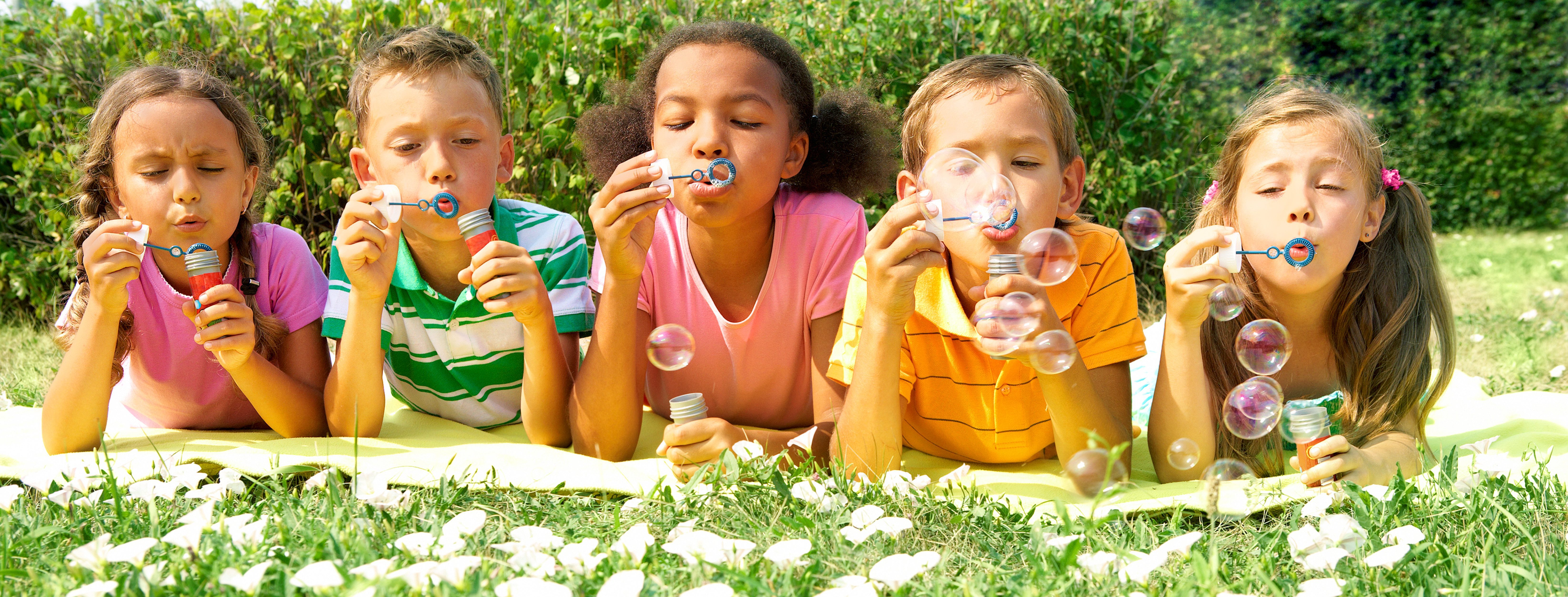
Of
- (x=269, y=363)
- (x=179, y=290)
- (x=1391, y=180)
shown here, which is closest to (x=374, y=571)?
(x=269, y=363)

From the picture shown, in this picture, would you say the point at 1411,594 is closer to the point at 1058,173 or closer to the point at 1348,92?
the point at 1058,173

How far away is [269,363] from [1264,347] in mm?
2236

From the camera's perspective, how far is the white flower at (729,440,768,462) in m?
2.12

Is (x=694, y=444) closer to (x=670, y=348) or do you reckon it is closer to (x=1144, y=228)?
(x=670, y=348)

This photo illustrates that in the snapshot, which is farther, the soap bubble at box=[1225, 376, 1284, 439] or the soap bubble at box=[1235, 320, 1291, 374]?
the soap bubble at box=[1235, 320, 1291, 374]

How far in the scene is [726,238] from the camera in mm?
2648

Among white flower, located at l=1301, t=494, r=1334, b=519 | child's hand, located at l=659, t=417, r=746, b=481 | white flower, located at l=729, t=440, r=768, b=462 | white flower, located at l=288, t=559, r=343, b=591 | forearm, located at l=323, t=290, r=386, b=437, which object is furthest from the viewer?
forearm, located at l=323, t=290, r=386, b=437

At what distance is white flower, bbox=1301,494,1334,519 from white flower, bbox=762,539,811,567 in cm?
92

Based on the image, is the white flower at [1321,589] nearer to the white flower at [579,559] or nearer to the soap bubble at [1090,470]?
the soap bubble at [1090,470]

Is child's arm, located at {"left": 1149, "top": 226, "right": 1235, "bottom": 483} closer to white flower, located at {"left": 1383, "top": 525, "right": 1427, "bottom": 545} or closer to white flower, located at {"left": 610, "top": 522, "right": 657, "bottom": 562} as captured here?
white flower, located at {"left": 1383, "top": 525, "right": 1427, "bottom": 545}

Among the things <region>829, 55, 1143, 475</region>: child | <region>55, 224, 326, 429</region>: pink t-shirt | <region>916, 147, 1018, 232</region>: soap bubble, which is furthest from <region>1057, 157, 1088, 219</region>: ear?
<region>55, 224, 326, 429</region>: pink t-shirt

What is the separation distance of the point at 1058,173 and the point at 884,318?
50 cm

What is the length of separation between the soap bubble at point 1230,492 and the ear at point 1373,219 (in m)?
0.67

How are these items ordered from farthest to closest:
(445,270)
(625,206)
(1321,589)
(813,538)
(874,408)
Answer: (445,270) → (625,206) → (874,408) → (813,538) → (1321,589)
